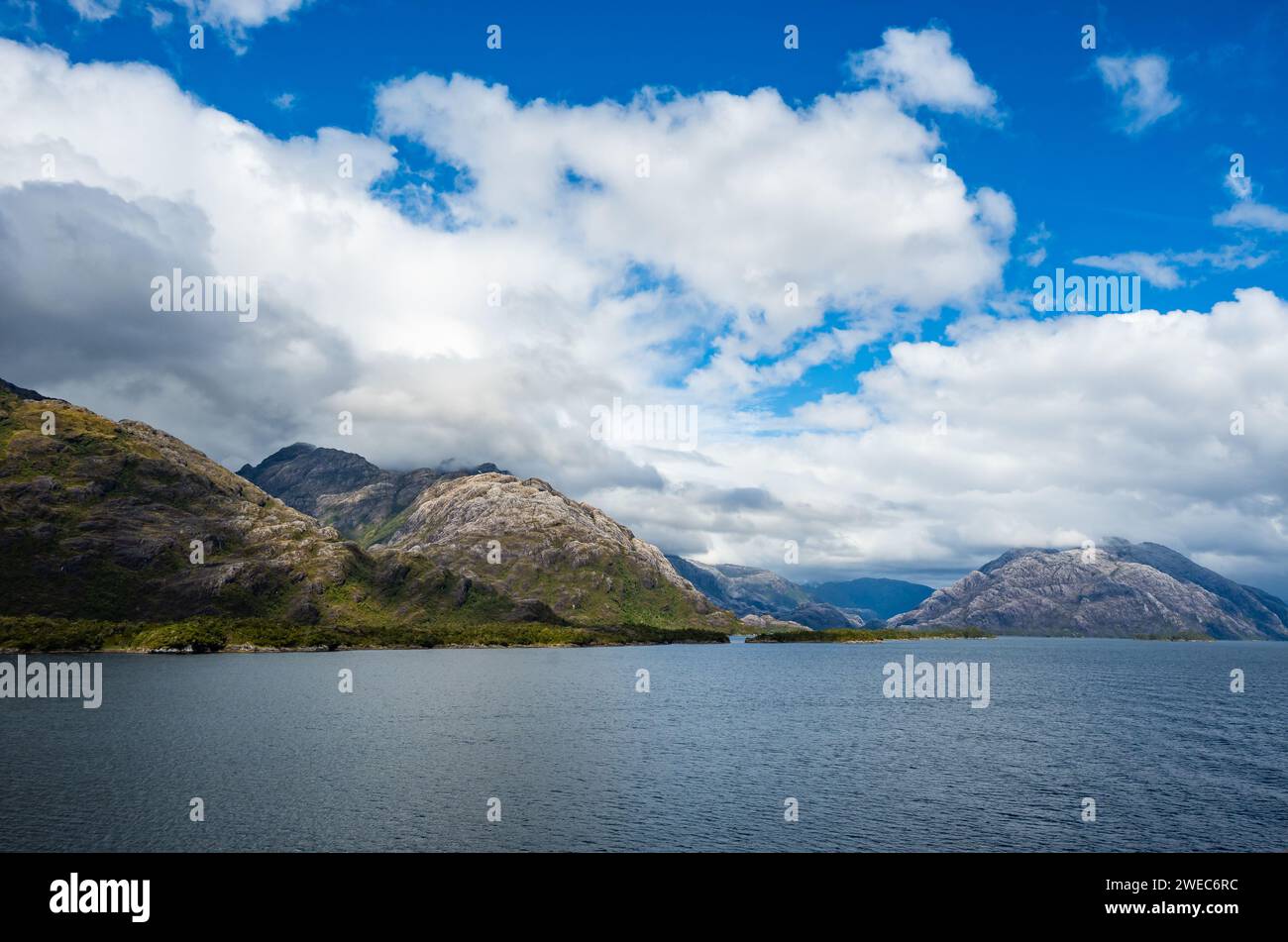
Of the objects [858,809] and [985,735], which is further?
[985,735]

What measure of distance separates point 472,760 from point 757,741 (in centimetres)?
4606

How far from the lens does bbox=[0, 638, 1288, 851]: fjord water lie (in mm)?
71062

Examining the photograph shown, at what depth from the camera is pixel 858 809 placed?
80.6m

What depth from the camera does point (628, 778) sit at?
95.2 m

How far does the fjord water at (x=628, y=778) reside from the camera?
71062 mm

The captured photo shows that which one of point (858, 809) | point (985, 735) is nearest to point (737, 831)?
point (858, 809)
